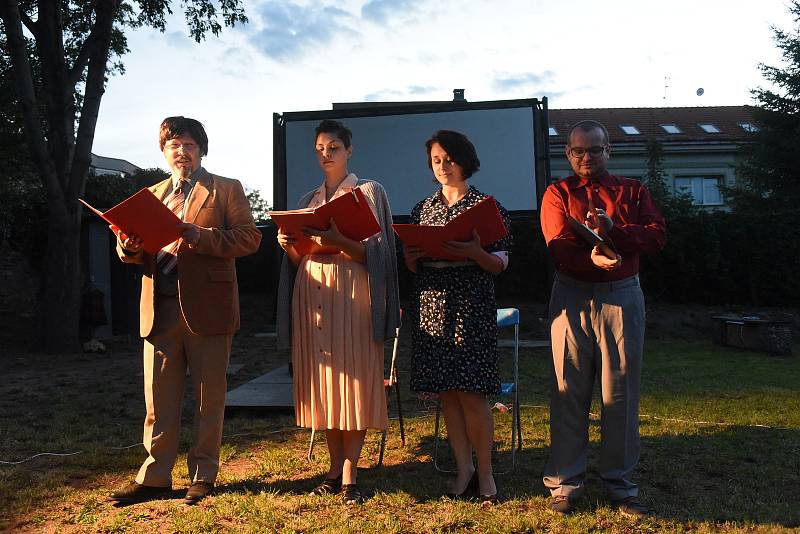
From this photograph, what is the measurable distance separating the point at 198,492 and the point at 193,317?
0.80 metres

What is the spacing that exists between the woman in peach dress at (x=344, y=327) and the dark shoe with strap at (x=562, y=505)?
81cm

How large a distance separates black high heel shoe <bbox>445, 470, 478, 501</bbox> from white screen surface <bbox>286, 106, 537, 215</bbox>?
6151 millimetres

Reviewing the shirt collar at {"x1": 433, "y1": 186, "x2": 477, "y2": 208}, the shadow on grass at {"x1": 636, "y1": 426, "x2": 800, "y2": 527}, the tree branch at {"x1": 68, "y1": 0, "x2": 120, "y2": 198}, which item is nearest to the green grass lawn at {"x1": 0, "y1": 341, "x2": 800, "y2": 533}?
the shadow on grass at {"x1": 636, "y1": 426, "x2": 800, "y2": 527}

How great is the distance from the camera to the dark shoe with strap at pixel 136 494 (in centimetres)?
316

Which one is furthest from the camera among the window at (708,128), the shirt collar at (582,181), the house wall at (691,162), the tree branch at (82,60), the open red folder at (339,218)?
the window at (708,128)

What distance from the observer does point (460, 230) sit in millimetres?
2906

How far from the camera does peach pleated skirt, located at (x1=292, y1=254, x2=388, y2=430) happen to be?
10.4 ft

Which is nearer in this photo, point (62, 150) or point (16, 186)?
point (62, 150)

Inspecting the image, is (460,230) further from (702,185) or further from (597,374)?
(702,185)

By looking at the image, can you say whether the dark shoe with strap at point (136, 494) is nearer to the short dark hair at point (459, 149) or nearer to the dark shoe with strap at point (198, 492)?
the dark shoe with strap at point (198, 492)

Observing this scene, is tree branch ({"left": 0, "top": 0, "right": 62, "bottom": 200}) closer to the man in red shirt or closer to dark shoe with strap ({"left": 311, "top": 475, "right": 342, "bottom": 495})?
dark shoe with strap ({"left": 311, "top": 475, "right": 342, "bottom": 495})

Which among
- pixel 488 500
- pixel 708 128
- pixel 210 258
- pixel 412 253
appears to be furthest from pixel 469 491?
pixel 708 128

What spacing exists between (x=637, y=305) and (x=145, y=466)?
2318 millimetres

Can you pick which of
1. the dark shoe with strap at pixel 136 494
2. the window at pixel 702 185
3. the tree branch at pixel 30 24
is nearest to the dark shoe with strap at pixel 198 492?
the dark shoe with strap at pixel 136 494
